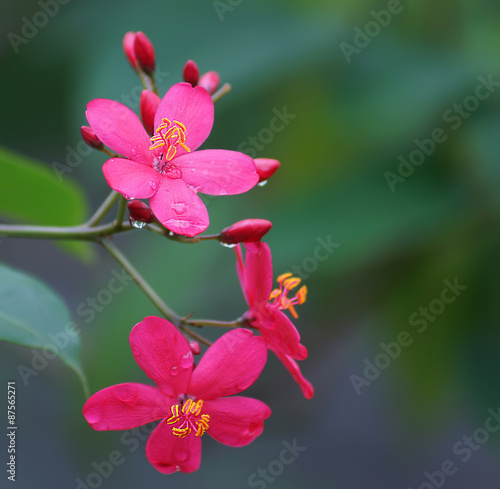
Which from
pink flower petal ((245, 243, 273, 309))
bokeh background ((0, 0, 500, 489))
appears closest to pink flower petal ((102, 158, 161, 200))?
pink flower petal ((245, 243, 273, 309))

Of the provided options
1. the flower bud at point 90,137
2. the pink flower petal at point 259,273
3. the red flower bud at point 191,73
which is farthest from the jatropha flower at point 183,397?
the red flower bud at point 191,73

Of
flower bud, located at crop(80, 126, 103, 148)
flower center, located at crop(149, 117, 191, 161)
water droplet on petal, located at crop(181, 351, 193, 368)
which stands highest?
flower center, located at crop(149, 117, 191, 161)

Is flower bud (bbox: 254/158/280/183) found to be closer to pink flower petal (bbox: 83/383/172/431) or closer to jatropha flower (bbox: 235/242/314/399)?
jatropha flower (bbox: 235/242/314/399)

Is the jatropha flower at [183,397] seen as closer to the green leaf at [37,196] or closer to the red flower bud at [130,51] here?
the green leaf at [37,196]

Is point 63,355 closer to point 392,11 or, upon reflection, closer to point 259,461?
point 392,11

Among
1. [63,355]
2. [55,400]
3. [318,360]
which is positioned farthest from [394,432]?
[63,355]

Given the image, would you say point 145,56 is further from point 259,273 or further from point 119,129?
point 259,273

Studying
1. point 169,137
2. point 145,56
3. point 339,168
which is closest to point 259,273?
point 169,137

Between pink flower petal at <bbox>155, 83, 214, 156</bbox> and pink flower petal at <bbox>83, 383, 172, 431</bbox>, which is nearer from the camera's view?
pink flower petal at <bbox>83, 383, 172, 431</bbox>
